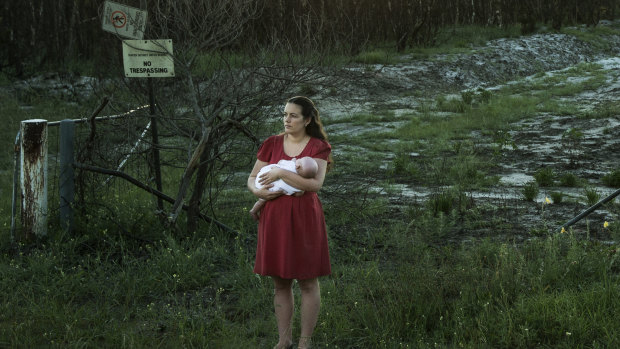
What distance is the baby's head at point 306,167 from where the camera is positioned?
390 centimetres

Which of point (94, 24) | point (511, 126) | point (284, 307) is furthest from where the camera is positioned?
point (94, 24)

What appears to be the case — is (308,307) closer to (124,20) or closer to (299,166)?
(299,166)

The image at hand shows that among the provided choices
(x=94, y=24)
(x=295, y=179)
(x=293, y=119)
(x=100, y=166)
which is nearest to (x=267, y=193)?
(x=295, y=179)

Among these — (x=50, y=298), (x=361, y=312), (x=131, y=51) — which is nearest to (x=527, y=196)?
(x=361, y=312)

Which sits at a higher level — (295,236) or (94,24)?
(94,24)

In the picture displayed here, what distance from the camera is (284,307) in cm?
413

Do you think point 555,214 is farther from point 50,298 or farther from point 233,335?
point 50,298

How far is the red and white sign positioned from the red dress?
10.9 ft

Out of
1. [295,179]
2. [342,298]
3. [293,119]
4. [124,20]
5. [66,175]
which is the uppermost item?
[124,20]

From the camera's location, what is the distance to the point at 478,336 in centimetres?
431

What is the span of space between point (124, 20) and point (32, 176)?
166 centimetres

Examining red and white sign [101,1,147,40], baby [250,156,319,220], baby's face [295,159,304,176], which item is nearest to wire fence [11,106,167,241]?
red and white sign [101,1,147,40]

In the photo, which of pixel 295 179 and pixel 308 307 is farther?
pixel 308 307

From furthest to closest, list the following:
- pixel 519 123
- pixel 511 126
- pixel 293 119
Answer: pixel 519 123 → pixel 511 126 → pixel 293 119
